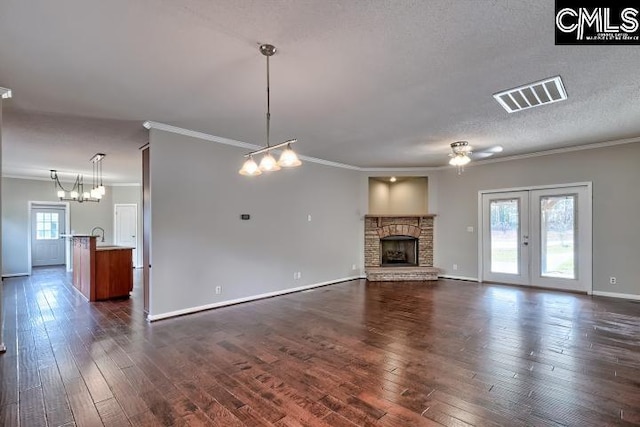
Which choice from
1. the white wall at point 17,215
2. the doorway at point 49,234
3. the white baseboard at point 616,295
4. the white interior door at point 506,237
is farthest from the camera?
the doorway at point 49,234

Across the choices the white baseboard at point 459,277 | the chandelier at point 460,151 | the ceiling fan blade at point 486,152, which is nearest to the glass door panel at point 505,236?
the white baseboard at point 459,277

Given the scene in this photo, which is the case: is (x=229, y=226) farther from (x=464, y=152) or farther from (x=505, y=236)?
(x=505, y=236)

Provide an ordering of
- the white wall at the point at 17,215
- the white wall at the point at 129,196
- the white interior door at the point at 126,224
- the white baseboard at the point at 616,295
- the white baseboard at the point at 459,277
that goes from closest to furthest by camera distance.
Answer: the white baseboard at the point at 616,295
the white baseboard at the point at 459,277
the white wall at the point at 17,215
the white interior door at the point at 126,224
the white wall at the point at 129,196

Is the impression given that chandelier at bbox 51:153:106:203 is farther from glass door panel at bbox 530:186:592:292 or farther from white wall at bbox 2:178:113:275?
glass door panel at bbox 530:186:592:292

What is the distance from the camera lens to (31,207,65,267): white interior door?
9.73m

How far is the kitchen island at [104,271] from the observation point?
5.80 metres

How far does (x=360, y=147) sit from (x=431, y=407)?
14.6ft

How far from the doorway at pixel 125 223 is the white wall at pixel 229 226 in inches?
260

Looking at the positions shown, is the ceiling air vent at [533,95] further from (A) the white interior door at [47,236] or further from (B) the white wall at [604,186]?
(A) the white interior door at [47,236]

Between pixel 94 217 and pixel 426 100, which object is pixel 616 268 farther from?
pixel 94 217

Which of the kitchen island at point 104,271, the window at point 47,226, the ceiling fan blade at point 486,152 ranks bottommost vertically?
the kitchen island at point 104,271

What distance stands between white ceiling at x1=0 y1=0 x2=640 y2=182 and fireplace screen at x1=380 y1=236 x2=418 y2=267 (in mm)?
3745

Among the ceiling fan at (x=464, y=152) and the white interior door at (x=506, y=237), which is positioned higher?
the ceiling fan at (x=464, y=152)

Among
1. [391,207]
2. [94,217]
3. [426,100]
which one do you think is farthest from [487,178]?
[94,217]
